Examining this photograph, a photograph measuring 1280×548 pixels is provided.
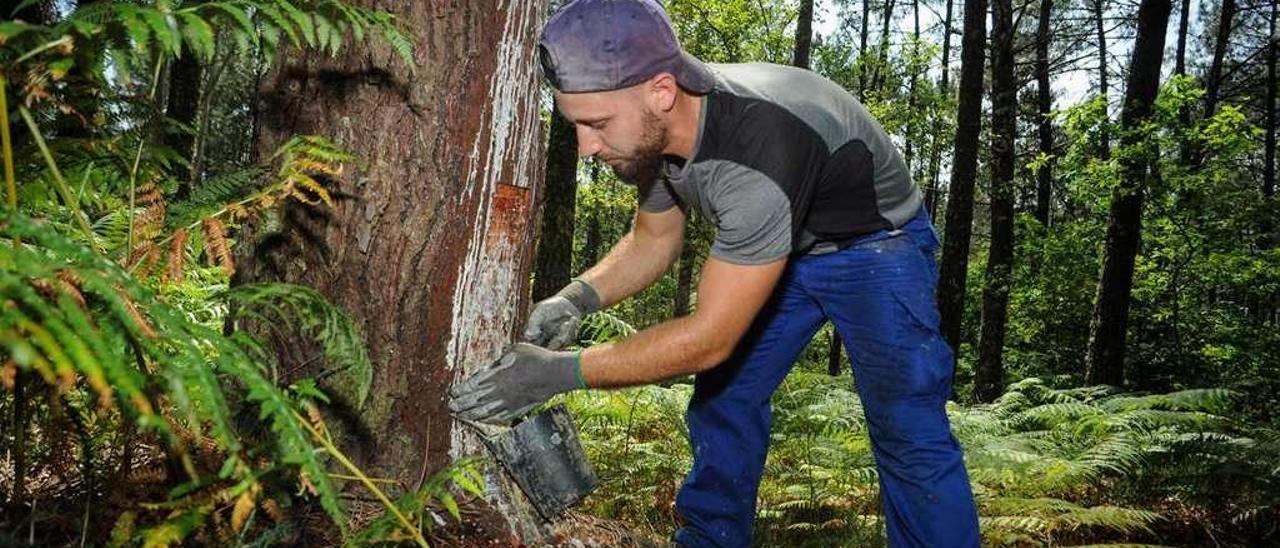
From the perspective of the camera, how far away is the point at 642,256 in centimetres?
320

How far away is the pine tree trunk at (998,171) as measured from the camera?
11.5 metres

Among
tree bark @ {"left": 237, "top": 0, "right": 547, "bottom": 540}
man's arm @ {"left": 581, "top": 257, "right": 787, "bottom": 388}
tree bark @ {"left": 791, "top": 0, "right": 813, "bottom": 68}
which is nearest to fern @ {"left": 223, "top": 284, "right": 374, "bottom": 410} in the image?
tree bark @ {"left": 237, "top": 0, "right": 547, "bottom": 540}

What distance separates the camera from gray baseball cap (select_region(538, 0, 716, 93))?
212cm

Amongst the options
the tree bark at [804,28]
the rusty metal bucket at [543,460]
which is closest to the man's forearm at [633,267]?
the rusty metal bucket at [543,460]

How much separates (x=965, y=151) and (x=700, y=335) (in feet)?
32.6

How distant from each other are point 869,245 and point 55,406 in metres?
2.43

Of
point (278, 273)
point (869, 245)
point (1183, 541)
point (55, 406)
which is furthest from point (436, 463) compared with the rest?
point (1183, 541)

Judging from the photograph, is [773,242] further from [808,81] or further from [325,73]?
[325,73]

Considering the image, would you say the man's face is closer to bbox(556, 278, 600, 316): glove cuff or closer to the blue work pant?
bbox(556, 278, 600, 316): glove cuff

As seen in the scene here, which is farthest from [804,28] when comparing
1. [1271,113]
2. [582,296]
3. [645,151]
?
[1271,113]

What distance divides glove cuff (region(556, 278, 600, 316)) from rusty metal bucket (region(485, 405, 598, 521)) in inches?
26.3

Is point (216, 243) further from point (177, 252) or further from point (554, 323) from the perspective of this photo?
point (554, 323)

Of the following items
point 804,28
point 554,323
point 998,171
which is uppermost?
point 804,28

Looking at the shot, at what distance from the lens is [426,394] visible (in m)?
2.32
